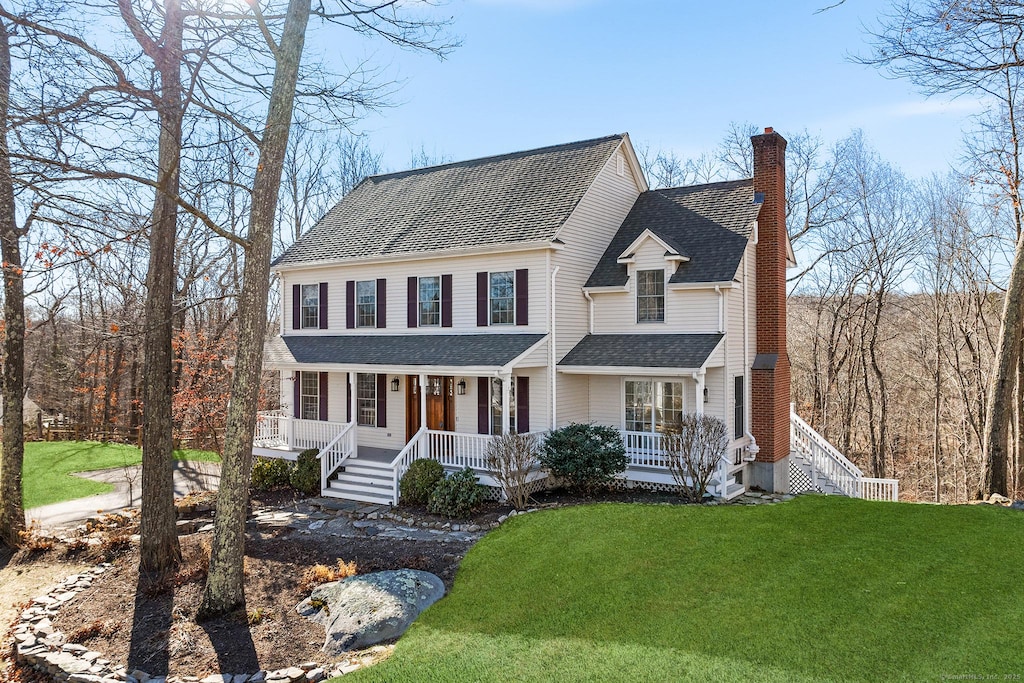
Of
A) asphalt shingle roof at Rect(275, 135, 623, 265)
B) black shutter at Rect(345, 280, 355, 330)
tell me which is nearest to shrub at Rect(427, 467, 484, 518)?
asphalt shingle roof at Rect(275, 135, 623, 265)

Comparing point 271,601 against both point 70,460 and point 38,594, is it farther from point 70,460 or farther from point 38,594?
point 70,460

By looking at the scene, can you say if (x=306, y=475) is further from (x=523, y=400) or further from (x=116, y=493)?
(x=523, y=400)

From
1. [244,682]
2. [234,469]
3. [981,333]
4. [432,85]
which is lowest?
[244,682]

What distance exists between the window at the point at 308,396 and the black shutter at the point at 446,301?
4.49 metres

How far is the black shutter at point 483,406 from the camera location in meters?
15.6

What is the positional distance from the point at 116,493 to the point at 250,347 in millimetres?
10256

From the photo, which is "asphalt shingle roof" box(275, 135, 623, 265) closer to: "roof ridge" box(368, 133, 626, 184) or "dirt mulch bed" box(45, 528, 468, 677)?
"roof ridge" box(368, 133, 626, 184)

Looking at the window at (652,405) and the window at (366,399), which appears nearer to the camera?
the window at (652,405)

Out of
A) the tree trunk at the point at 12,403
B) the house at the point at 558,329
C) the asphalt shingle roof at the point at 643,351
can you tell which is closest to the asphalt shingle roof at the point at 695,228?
the house at the point at 558,329

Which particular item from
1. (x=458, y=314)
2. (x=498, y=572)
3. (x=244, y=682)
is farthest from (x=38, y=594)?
(x=458, y=314)

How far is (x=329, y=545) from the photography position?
1142cm

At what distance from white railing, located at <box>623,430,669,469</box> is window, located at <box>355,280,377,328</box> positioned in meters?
7.78

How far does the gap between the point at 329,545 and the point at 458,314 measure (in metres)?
6.90

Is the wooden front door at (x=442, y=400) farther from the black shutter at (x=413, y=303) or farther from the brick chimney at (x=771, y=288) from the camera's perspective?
the brick chimney at (x=771, y=288)
